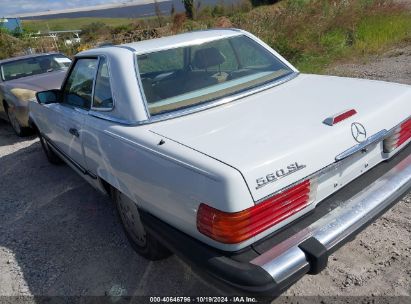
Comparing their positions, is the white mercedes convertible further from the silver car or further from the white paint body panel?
the silver car

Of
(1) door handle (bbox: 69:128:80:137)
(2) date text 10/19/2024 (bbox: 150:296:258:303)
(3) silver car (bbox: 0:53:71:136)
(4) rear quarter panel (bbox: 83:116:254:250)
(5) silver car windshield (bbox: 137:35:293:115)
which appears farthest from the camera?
(3) silver car (bbox: 0:53:71:136)

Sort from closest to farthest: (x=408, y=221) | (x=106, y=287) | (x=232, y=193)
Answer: (x=232, y=193)
(x=106, y=287)
(x=408, y=221)

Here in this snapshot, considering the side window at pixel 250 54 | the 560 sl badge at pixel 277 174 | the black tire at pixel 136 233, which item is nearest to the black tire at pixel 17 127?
the black tire at pixel 136 233

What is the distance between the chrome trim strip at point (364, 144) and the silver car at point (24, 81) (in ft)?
17.2

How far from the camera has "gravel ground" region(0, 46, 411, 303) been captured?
8.18ft

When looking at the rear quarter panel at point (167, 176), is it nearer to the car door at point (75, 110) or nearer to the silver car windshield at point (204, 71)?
the silver car windshield at point (204, 71)

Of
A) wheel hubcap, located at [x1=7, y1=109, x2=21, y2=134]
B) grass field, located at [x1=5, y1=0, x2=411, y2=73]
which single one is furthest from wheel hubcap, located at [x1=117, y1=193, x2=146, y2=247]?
grass field, located at [x1=5, y1=0, x2=411, y2=73]

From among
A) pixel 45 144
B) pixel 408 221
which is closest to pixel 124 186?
pixel 408 221

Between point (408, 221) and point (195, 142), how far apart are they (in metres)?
2.03

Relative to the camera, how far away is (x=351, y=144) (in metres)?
2.10

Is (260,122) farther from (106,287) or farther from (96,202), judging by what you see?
(96,202)

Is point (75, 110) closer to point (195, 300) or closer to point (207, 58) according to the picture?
point (207, 58)

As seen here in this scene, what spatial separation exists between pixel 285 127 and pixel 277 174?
1.39 ft

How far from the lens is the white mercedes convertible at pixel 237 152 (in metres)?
1.82
